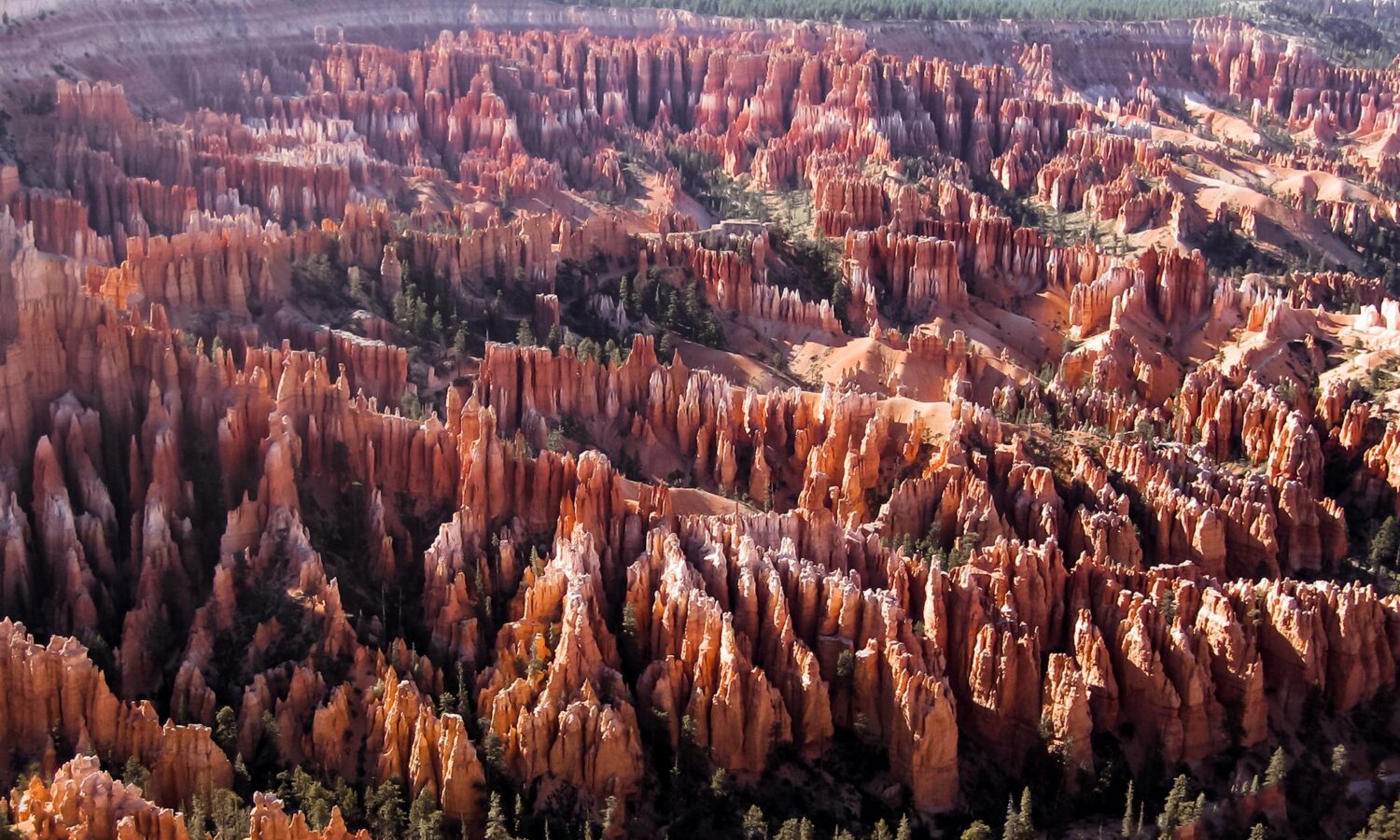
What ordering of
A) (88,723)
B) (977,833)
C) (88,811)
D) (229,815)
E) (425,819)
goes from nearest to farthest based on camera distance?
1. (88,811)
2. (229,815)
3. (425,819)
4. (88,723)
5. (977,833)

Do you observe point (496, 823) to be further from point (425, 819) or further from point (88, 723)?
point (88, 723)

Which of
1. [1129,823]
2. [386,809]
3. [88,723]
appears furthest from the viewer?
[1129,823]

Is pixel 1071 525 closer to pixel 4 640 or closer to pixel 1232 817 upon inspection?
pixel 1232 817

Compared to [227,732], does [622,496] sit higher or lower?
higher

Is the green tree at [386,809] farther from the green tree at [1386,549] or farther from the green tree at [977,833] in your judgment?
the green tree at [1386,549]

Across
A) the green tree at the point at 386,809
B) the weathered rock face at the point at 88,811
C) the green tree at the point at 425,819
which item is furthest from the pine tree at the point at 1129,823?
the weathered rock face at the point at 88,811

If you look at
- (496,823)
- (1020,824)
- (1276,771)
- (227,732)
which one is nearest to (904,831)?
(1020,824)

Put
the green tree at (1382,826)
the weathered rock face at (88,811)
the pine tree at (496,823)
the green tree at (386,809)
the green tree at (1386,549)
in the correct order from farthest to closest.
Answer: the green tree at (1386,549) < the green tree at (1382,826) < the green tree at (386,809) < the pine tree at (496,823) < the weathered rock face at (88,811)

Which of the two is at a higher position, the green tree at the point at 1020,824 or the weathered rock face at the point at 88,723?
the weathered rock face at the point at 88,723
